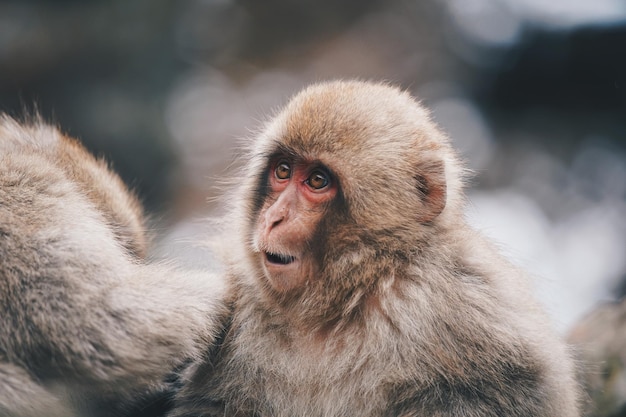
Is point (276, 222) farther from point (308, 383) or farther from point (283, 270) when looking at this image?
point (308, 383)

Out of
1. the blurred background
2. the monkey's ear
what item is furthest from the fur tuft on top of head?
the blurred background

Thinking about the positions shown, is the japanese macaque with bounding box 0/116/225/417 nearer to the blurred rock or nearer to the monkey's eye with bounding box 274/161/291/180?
the monkey's eye with bounding box 274/161/291/180

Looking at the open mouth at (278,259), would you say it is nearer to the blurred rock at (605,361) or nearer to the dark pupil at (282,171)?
the dark pupil at (282,171)

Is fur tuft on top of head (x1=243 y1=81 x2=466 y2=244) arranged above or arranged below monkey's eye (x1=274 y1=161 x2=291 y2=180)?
above

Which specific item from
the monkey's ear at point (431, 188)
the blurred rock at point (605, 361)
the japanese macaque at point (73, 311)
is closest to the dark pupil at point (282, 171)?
the monkey's ear at point (431, 188)

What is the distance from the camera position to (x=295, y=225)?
3.66 m

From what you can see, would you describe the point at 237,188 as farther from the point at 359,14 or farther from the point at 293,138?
the point at 359,14

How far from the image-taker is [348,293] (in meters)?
3.71

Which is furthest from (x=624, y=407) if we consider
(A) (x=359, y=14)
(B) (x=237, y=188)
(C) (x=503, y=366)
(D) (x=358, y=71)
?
(A) (x=359, y=14)

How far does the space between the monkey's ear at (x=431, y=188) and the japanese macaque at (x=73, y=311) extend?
1.26m

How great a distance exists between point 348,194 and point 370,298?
54 cm

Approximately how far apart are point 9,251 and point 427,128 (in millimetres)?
2237

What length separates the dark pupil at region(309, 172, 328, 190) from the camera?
12.4 ft

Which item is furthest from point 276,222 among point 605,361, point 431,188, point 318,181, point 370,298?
point 605,361
